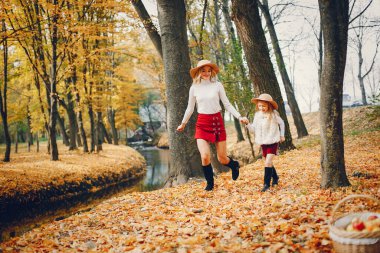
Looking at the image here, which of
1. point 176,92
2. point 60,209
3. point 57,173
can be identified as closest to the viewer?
point 176,92

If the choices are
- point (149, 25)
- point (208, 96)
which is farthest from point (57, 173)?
point (208, 96)

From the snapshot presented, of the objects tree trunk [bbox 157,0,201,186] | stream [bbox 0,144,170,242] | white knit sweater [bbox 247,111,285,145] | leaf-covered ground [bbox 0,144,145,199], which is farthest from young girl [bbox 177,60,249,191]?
leaf-covered ground [bbox 0,144,145,199]

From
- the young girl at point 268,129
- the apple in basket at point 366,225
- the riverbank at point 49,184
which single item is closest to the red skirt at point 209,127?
the young girl at point 268,129

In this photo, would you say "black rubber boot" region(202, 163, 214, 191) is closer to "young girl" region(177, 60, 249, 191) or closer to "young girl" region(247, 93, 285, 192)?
"young girl" region(177, 60, 249, 191)

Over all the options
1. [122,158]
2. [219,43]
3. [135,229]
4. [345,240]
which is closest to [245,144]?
[219,43]

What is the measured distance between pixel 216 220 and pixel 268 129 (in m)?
2.21

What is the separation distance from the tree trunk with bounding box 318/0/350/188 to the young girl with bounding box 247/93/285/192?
3.39 feet

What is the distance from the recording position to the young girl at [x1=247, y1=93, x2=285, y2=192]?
5.70m

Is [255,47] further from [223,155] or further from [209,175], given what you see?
[209,175]

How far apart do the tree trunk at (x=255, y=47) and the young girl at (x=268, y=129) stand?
4480 mm

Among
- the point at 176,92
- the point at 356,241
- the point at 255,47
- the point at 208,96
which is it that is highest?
the point at 255,47

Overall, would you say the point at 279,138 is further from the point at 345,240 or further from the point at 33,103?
the point at 33,103

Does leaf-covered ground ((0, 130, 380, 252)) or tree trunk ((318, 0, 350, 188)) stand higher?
tree trunk ((318, 0, 350, 188))

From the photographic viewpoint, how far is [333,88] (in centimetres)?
461
